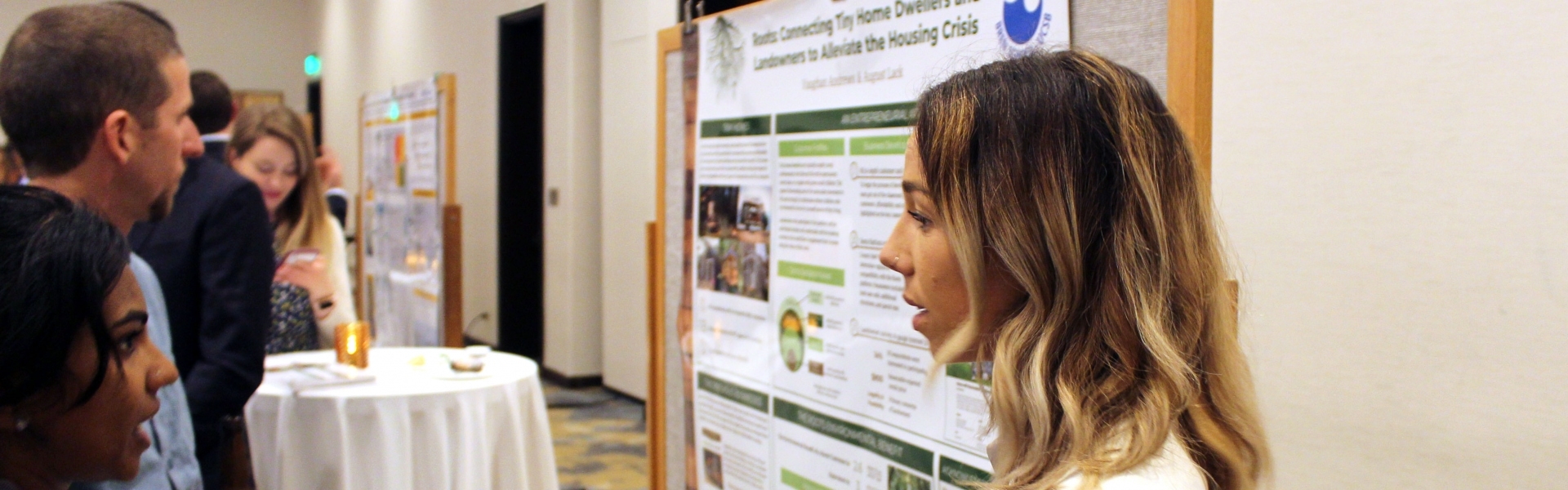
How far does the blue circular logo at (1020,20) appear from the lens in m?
1.64

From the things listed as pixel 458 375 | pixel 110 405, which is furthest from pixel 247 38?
pixel 110 405

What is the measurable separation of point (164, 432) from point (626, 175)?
486 cm

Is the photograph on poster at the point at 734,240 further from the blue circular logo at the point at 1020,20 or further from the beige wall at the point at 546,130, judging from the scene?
the beige wall at the point at 546,130

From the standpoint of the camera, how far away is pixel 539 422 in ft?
9.85

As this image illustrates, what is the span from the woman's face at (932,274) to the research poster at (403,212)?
15.7 ft

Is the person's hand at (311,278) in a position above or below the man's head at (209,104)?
below

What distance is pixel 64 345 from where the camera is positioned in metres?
0.94

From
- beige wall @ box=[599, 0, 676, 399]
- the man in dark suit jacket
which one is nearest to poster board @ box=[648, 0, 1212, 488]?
the man in dark suit jacket

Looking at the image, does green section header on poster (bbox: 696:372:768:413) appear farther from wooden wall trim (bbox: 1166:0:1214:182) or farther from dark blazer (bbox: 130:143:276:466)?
wooden wall trim (bbox: 1166:0:1214:182)

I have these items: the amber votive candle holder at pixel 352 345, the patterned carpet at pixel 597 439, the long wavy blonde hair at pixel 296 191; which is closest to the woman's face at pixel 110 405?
the amber votive candle holder at pixel 352 345

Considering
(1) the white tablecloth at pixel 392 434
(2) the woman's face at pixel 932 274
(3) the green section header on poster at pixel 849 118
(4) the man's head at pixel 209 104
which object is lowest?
(1) the white tablecloth at pixel 392 434

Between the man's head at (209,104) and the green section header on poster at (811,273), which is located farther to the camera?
the man's head at (209,104)

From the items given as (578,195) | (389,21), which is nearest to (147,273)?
(578,195)

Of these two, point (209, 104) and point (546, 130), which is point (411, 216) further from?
point (209, 104)
